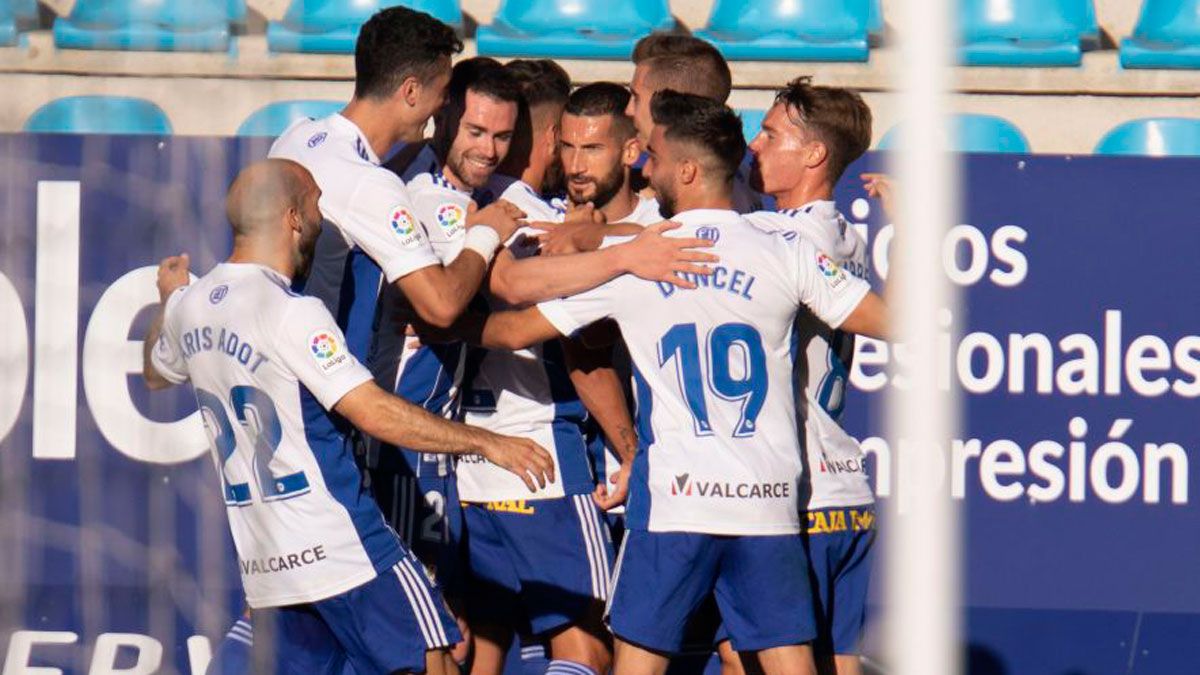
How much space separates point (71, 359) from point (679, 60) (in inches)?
76.9

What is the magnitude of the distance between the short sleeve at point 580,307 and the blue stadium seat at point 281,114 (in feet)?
8.87

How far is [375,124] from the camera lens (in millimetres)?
4352

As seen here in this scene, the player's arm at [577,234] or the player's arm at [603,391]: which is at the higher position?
the player's arm at [577,234]

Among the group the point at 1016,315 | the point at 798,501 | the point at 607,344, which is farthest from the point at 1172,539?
the point at 607,344

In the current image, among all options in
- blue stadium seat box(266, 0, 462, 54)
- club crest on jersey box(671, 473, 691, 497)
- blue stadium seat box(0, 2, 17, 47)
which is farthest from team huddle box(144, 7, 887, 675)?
blue stadium seat box(266, 0, 462, 54)

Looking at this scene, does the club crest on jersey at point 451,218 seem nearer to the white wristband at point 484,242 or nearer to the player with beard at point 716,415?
the white wristband at point 484,242

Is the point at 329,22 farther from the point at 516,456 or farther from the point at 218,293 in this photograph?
the point at 516,456

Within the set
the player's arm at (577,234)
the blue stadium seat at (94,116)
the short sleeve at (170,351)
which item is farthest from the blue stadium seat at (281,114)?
the short sleeve at (170,351)

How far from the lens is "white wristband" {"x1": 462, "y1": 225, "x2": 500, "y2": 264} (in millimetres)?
4211

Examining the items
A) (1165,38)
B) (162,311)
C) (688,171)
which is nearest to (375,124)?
(162,311)

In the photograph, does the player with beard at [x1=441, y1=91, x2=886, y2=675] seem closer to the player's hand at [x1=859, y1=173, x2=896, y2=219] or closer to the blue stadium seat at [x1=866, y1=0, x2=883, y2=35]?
the player's hand at [x1=859, y1=173, x2=896, y2=219]

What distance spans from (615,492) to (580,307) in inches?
25.1

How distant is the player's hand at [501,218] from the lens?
429 cm

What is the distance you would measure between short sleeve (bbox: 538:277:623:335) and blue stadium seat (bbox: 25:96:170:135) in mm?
1587
